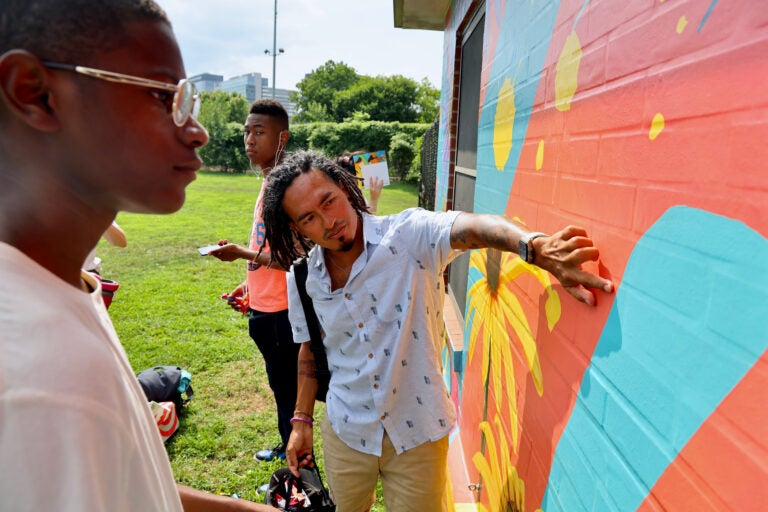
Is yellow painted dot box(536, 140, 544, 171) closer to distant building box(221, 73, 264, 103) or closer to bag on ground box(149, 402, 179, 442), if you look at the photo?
bag on ground box(149, 402, 179, 442)

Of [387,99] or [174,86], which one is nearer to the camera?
[174,86]

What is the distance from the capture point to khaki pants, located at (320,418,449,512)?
2033 millimetres

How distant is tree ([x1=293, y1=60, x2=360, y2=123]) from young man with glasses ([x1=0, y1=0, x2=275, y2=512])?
51389 millimetres

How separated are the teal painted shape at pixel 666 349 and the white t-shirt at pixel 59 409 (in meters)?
0.92

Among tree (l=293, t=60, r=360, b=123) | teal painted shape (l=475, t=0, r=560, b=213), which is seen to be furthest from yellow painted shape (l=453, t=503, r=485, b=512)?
tree (l=293, t=60, r=360, b=123)

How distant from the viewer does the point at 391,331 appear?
194 centimetres

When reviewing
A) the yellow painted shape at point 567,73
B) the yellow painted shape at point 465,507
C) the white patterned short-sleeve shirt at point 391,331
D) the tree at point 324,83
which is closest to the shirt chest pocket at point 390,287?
the white patterned short-sleeve shirt at point 391,331

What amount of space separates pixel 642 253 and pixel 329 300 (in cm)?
132

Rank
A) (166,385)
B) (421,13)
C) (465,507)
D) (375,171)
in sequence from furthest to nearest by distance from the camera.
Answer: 1. (421,13)
2. (375,171)
3. (166,385)
4. (465,507)

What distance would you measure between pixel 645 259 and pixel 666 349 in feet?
0.62

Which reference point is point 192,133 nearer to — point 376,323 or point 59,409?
point 59,409

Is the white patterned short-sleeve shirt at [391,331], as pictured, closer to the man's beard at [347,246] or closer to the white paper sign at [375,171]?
the man's beard at [347,246]

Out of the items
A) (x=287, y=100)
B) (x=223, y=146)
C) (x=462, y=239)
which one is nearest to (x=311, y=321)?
(x=462, y=239)

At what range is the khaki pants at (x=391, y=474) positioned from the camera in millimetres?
2033
